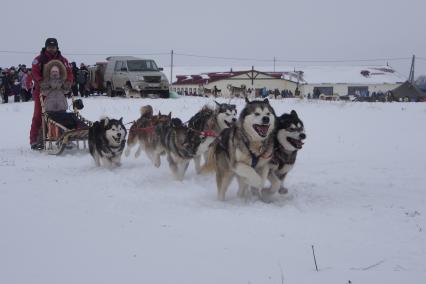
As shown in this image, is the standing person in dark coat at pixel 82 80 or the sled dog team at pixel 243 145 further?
the standing person in dark coat at pixel 82 80

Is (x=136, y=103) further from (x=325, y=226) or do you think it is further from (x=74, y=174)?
(x=325, y=226)

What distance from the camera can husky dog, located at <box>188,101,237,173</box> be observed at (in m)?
5.41

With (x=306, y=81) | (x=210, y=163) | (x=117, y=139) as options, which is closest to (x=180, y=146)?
(x=210, y=163)

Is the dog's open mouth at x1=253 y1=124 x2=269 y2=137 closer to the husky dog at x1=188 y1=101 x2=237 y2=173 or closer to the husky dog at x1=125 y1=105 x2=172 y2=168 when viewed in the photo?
the husky dog at x1=188 y1=101 x2=237 y2=173

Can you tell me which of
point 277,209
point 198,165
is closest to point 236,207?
point 277,209

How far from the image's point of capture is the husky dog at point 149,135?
609cm

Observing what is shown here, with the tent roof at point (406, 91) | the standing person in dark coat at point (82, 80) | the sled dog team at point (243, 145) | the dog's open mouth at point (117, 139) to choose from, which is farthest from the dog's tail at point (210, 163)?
the tent roof at point (406, 91)

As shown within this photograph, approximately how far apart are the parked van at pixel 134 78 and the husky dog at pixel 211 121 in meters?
9.87

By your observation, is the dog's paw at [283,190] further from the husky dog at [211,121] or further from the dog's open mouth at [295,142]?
the husky dog at [211,121]

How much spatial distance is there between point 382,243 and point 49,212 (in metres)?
2.46

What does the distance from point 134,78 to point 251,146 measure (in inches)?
468

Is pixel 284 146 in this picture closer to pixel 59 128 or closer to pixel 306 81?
pixel 59 128

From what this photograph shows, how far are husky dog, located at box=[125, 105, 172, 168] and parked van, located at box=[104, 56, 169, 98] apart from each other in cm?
853

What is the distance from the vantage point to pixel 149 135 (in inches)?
253
